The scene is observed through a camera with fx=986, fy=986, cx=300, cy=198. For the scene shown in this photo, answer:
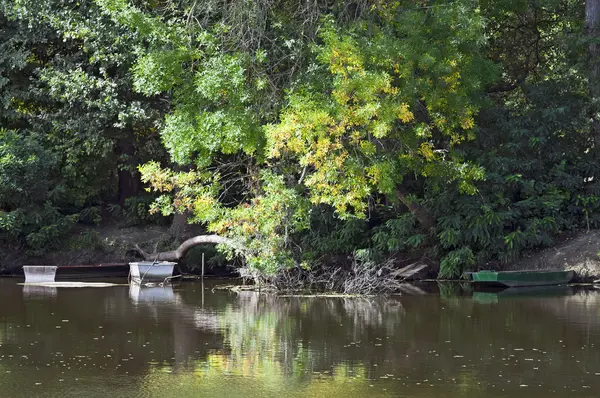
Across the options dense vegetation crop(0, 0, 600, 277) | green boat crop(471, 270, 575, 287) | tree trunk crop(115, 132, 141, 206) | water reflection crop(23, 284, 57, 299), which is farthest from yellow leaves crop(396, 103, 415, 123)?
tree trunk crop(115, 132, 141, 206)

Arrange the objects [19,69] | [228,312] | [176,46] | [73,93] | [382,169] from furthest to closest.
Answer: [19,69], [73,93], [176,46], [382,169], [228,312]

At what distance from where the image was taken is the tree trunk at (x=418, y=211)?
26984 millimetres

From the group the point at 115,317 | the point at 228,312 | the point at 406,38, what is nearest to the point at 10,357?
the point at 115,317

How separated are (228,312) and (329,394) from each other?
343 inches

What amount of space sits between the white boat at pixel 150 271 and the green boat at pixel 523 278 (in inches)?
325

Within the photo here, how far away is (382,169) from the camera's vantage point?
23.2m

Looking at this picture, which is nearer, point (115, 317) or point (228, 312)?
point (115, 317)

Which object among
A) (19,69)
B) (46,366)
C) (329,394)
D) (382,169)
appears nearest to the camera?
(329,394)

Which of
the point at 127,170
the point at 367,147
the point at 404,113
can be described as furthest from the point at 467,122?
the point at 127,170

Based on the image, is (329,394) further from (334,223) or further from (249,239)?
(334,223)

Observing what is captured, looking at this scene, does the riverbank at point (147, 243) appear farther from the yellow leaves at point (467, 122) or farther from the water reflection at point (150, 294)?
the yellow leaves at point (467, 122)

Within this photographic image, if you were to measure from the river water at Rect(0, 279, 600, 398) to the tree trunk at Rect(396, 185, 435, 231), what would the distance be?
3800 millimetres

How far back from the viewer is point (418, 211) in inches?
1092

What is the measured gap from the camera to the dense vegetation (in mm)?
23156
